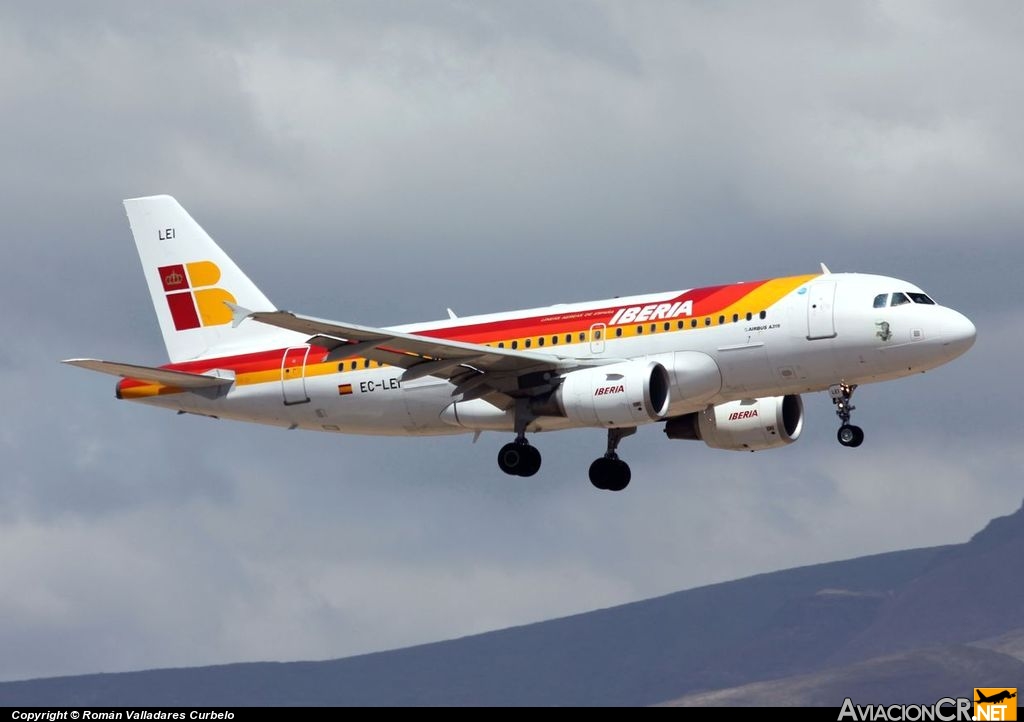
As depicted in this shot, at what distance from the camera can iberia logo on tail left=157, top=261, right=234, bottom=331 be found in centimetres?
6900

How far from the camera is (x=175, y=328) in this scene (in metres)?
69.5

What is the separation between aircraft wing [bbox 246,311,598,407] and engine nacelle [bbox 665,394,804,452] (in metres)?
6.56

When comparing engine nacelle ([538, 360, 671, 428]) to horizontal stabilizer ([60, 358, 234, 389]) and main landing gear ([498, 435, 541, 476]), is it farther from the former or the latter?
horizontal stabilizer ([60, 358, 234, 389])

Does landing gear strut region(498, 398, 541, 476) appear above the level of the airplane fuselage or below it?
below

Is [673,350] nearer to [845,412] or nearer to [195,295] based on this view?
[845,412]

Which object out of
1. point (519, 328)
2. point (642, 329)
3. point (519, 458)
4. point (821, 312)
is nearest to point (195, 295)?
point (519, 328)

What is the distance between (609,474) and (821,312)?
11.8 meters

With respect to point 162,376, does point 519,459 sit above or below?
below

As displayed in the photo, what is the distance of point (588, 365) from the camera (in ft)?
194

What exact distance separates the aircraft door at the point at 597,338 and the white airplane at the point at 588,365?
4 centimetres

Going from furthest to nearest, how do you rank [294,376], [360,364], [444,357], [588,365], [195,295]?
[195,295] < [294,376] < [360,364] < [588,365] < [444,357]

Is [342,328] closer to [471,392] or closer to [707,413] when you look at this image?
[471,392]

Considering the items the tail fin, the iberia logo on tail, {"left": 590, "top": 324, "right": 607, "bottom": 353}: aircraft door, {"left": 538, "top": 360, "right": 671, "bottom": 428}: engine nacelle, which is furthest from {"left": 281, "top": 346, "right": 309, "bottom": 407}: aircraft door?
{"left": 590, "top": 324, "right": 607, "bottom": 353}: aircraft door

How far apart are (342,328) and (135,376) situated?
1172 centimetres
